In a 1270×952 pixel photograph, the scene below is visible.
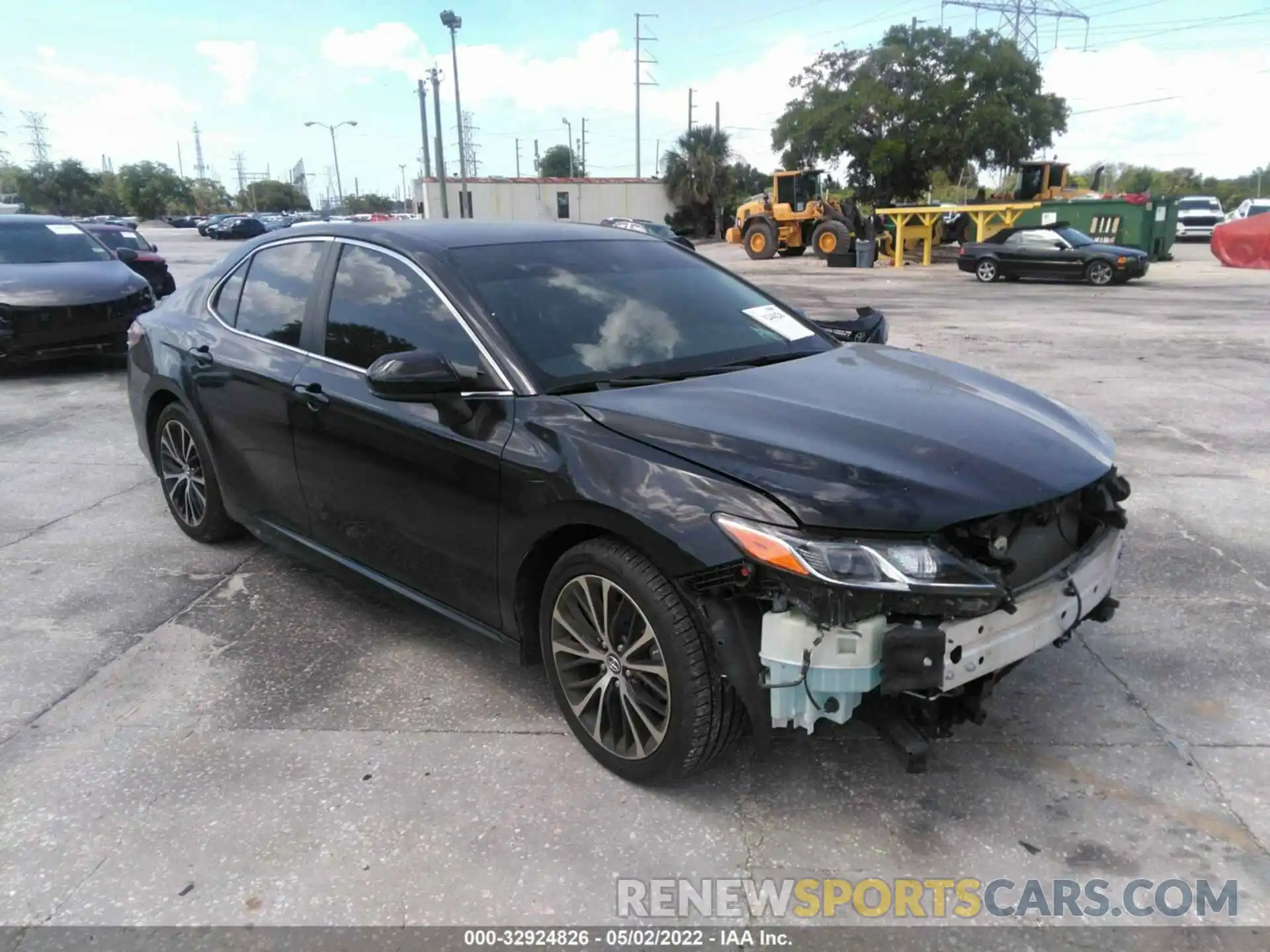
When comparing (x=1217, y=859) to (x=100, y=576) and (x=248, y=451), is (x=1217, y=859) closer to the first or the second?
(x=248, y=451)

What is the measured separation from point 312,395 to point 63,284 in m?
7.51

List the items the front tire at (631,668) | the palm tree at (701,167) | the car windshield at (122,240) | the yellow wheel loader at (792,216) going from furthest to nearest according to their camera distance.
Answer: the palm tree at (701,167) → the yellow wheel loader at (792,216) → the car windshield at (122,240) → the front tire at (631,668)

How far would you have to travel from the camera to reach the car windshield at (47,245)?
9.99m

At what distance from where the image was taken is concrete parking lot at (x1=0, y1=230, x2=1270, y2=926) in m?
2.55

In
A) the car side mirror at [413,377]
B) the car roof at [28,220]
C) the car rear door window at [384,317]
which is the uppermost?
the car roof at [28,220]

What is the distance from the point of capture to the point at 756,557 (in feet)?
7.86

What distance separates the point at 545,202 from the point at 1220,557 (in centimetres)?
6439

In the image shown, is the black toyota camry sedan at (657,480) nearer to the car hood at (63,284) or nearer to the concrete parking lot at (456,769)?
the concrete parking lot at (456,769)

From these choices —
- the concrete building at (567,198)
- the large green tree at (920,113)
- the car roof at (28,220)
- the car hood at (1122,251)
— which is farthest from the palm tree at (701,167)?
the car roof at (28,220)

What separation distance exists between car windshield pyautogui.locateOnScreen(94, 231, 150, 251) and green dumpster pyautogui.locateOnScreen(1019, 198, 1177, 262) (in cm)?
2249

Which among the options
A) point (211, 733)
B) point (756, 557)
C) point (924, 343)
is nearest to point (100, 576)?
point (211, 733)

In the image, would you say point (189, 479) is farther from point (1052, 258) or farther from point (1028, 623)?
point (1052, 258)

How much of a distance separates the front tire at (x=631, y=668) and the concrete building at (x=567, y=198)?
6384 cm

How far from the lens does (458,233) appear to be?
3.73m
